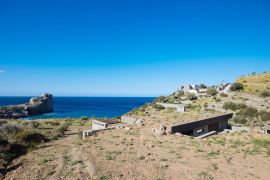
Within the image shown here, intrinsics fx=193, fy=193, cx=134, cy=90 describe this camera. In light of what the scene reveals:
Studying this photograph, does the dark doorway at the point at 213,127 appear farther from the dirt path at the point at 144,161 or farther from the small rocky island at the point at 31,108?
the small rocky island at the point at 31,108

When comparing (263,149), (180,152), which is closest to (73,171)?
(180,152)

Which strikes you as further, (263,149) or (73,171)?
(263,149)

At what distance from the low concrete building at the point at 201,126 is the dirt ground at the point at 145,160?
3.23 metres

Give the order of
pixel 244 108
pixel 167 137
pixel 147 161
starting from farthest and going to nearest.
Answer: pixel 244 108
pixel 167 137
pixel 147 161

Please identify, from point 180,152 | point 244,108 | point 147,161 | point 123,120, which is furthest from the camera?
point 244,108

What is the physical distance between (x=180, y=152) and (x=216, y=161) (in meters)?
2.09

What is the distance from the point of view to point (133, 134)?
15836 mm

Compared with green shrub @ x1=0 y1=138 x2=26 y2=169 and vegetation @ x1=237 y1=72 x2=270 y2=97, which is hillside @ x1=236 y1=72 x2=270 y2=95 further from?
green shrub @ x1=0 y1=138 x2=26 y2=169

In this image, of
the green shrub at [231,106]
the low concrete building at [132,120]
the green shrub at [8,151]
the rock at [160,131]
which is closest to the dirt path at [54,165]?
the green shrub at [8,151]

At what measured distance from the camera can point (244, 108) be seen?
121 feet

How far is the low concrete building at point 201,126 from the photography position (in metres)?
17.6

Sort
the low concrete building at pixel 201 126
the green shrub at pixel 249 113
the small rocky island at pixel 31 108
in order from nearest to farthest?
the low concrete building at pixel 201 126
the green shrub at pixel 249 113
the small rocky island at pixel 31 108

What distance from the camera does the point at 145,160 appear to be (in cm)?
977

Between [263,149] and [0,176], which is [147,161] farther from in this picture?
[263,149]
